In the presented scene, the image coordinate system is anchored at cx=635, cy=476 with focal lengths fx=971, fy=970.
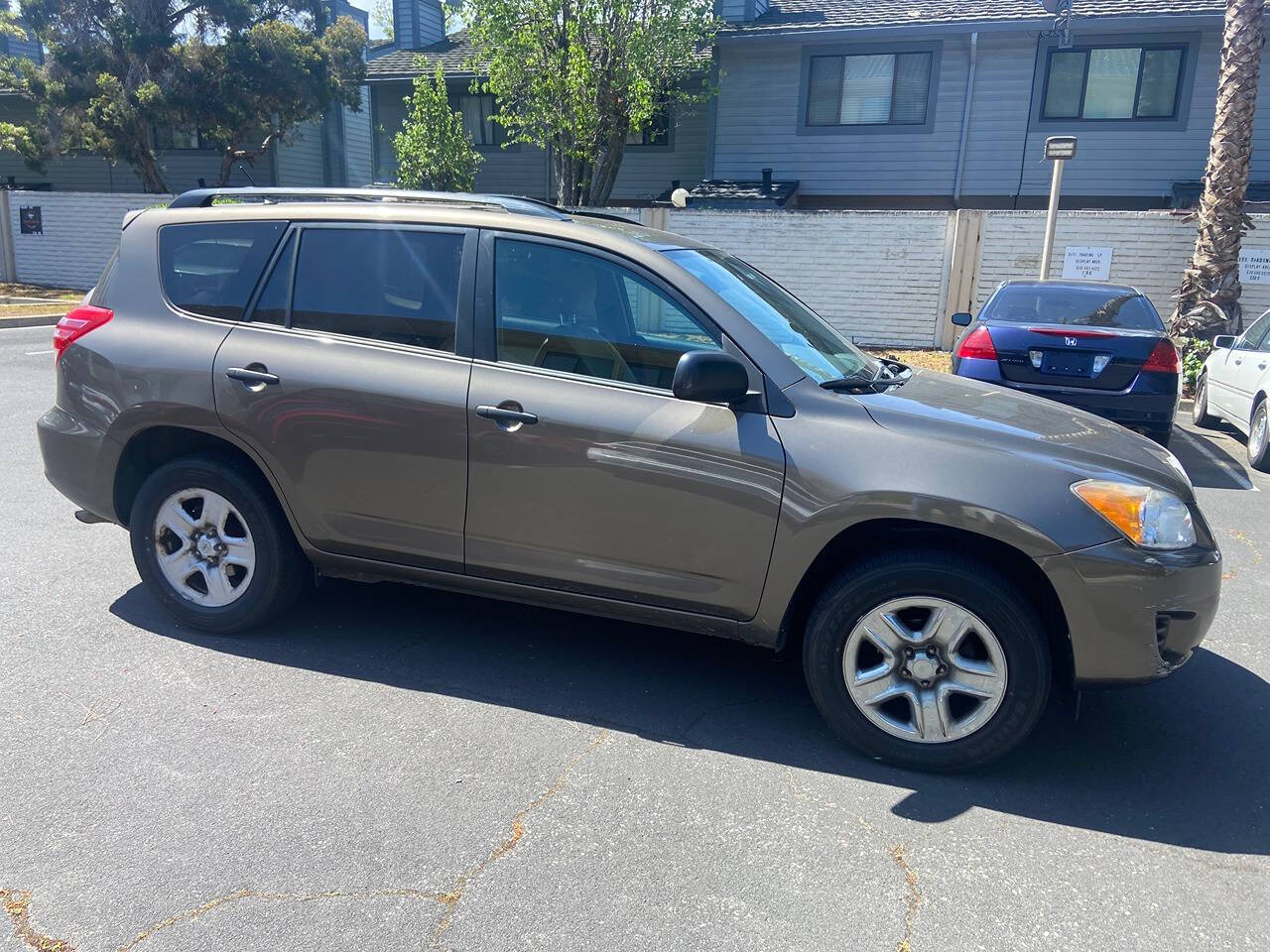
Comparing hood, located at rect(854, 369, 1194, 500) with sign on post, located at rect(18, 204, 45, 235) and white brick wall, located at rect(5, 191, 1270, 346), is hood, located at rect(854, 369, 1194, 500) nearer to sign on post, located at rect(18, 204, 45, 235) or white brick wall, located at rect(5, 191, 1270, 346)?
white brick wall, located at rect(5, 191, 1270, 346)

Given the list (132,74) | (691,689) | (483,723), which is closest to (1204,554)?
(691,689)

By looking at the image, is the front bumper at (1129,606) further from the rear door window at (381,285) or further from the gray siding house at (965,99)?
the gray siding house at (965,99)

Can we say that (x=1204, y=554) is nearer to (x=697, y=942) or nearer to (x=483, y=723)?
(x=697, y=942)

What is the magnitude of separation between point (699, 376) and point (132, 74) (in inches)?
881

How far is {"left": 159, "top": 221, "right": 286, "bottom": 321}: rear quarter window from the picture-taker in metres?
4.08

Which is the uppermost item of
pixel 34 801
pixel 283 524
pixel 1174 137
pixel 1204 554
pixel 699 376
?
pixel 1174 137

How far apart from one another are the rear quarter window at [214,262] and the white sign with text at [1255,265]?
43.3 feet

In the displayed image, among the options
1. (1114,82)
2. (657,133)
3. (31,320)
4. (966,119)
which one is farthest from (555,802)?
(657,133)

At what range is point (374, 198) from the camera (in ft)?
13.5

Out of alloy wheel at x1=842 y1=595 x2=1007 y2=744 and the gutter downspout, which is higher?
the gutter downspout

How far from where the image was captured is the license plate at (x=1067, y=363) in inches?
293

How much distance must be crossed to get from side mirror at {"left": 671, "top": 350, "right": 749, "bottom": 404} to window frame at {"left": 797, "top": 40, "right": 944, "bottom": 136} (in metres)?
16.8

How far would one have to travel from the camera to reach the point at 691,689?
3875 mm

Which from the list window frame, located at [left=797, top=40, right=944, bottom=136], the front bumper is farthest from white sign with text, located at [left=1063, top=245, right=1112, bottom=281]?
the front bumper
